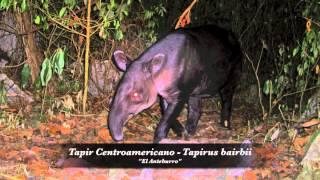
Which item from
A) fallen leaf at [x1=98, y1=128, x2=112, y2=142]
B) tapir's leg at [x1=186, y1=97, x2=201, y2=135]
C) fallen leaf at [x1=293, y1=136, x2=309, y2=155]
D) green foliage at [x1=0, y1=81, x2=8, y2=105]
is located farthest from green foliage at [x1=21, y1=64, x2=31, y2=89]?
fallen leaf at [x1=293, y1=136, x2=309, y2=155]

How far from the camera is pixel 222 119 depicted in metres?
6.14

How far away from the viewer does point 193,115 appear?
5.99m

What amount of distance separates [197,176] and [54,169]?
116 cm

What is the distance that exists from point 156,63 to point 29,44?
165 cm

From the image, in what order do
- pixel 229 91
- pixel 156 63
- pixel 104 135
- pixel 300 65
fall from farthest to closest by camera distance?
pixel 300 65 < pixel 229 91 < pixel 104 135 < pixel 156 63

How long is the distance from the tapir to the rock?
4.94ft

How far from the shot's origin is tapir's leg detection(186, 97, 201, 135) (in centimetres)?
597

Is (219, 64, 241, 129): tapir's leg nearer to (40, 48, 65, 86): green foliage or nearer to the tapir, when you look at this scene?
the tapir

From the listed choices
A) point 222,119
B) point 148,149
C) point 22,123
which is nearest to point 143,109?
point 148,149

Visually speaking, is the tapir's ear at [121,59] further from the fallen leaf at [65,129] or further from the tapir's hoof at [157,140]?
the fallen leaf at [65,129]

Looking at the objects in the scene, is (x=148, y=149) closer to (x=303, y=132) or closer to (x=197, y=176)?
(x=197, y=176)

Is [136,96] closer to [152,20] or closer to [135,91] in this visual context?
[135,91]

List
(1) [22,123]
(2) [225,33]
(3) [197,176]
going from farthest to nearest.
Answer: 1. (1) [22,123]
2. (2) [225,33]
3. (3) [197,176]

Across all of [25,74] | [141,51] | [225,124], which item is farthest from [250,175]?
[25,74]
